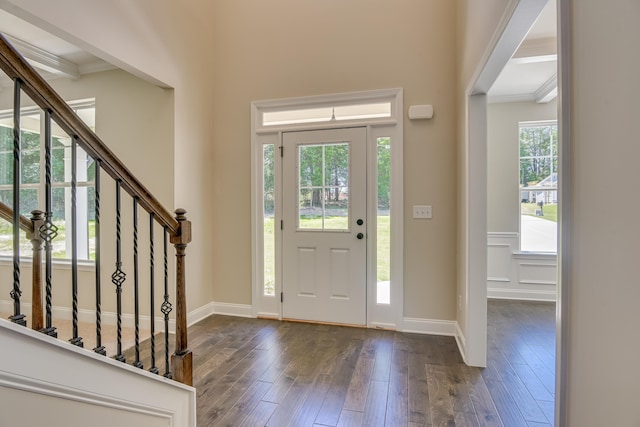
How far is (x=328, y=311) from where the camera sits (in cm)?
343

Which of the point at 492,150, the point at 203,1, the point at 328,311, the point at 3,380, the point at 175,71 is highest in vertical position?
the point at 203,1

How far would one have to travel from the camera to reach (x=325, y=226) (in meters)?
3.45

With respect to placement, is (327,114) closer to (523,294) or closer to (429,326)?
(429,326)

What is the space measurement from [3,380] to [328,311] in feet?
9.17

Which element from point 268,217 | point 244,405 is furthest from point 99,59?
point 244,405

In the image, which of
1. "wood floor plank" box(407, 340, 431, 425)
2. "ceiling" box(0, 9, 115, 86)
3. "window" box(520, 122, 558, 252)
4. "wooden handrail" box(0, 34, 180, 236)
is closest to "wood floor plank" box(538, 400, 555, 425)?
"wood floor plank" box(407, 340, 431, 425)

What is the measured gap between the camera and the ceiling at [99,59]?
2.80 metres

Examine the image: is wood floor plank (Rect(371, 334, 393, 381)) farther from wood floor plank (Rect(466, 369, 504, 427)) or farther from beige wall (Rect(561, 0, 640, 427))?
beige wall (Rect(561, 0, 640, 427))

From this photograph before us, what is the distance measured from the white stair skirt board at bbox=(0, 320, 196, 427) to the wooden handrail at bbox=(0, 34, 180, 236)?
619 millimetres

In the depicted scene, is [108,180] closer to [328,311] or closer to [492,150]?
[328,311]

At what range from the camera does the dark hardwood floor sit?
1903 mm

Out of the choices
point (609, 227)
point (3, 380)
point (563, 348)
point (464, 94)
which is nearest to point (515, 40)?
point (464, 94)

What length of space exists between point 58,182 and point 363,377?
3.66 meters

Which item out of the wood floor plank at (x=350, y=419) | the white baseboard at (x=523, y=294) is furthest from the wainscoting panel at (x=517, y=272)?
the wood floor plank at (x=350, y=419)
